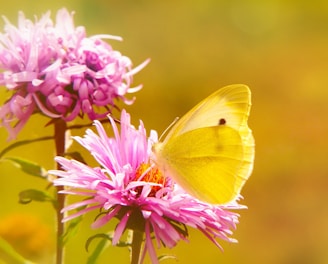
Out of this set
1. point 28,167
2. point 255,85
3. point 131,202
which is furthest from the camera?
point 255,85

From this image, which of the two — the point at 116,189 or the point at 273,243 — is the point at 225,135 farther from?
the point at 273,243

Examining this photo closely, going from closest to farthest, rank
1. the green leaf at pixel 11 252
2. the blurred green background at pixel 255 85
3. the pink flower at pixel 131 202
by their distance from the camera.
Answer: the pink flower at pixel 131 202, the green leaf at pixel 11 252, the blurred green background at pixel 255 85

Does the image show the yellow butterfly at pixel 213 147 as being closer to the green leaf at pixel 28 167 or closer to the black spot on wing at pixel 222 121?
the black spot on wing at pixel 222 121

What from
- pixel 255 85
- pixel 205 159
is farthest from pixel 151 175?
pixel 255 85

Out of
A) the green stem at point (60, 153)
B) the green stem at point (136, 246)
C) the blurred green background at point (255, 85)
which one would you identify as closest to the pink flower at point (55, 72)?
the green stem at point (60, 153)

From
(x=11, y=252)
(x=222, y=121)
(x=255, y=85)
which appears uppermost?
(x=255, y=85)

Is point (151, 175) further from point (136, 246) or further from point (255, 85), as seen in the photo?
point (255, 85)
